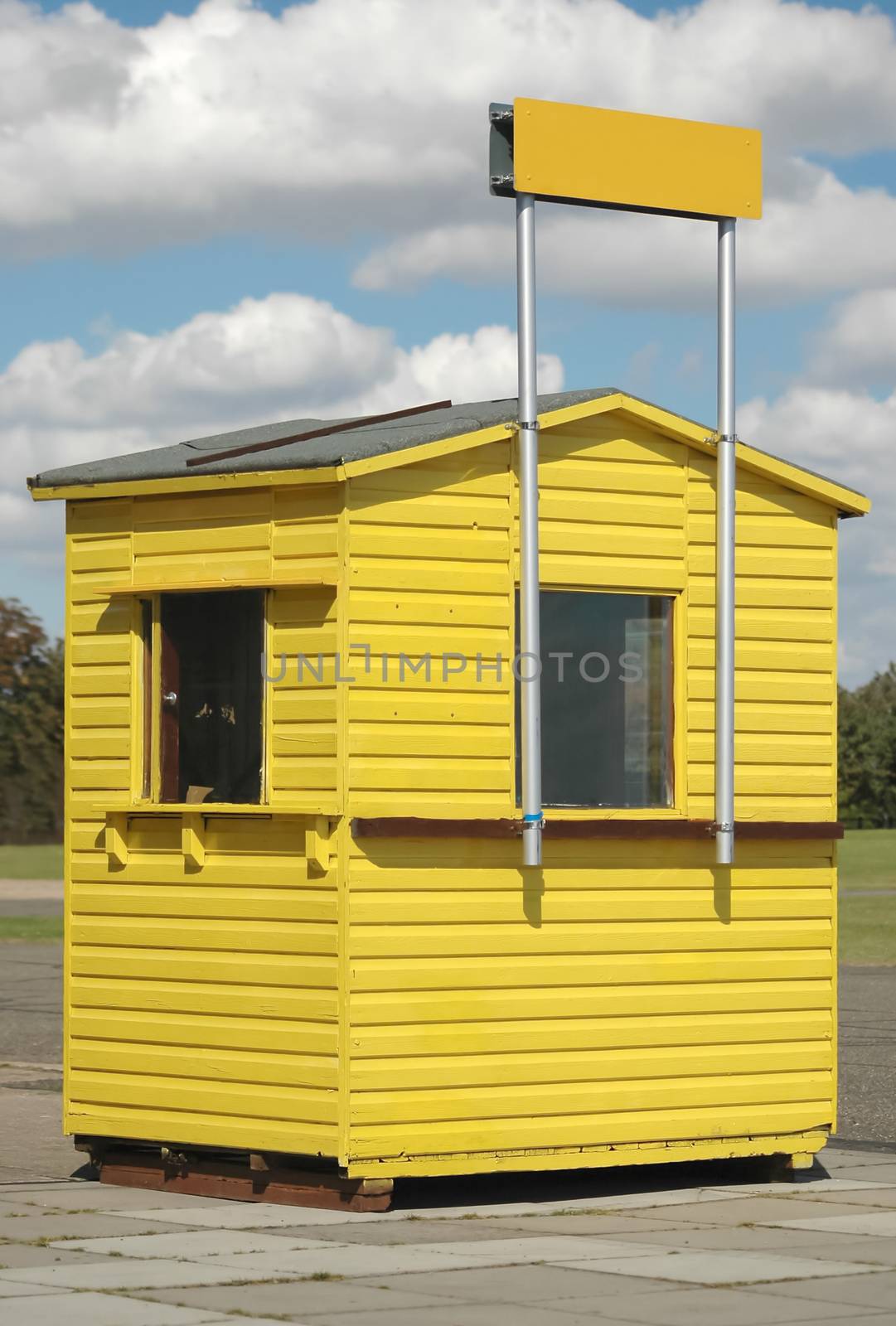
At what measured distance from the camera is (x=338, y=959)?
30.6 feet

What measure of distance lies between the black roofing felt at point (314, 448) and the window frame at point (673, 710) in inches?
35.0

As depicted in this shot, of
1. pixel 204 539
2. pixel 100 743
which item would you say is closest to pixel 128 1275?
pixel 100 743

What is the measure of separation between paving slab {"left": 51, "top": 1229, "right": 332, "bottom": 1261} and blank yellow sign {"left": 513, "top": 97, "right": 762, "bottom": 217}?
5.09 m

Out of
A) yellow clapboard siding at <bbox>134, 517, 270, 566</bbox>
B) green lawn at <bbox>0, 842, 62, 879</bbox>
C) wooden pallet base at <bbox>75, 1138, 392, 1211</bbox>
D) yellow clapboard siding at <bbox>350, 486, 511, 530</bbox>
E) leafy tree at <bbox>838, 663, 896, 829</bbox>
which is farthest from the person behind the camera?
leafy tree at <bbox>838, 663, 896, 829</bbox>

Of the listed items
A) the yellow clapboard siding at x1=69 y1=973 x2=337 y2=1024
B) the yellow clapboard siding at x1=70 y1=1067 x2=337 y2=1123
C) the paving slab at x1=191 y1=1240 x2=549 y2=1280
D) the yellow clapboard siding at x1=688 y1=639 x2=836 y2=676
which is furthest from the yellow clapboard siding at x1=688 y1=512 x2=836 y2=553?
the paving slab at x1=191 y1=1240 x2=549 y2=1280

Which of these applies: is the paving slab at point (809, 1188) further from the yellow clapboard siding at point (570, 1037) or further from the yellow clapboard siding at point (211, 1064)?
the yellow clapboard siding at point (211, 1064)

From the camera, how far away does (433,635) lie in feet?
32.0

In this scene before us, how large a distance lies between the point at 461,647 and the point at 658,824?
135 centimetres

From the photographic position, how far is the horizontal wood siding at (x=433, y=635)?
957 cm

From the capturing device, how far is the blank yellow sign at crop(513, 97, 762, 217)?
1004cm

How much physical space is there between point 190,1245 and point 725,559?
4.27m

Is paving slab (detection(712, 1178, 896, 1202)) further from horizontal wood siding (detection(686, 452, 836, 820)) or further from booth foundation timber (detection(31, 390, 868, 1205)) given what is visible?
horizontal wood siding (detection(686, 452, 836, 820))

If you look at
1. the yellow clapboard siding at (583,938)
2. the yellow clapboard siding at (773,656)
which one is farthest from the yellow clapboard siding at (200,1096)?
the yellow clapboard siding at (773,656)

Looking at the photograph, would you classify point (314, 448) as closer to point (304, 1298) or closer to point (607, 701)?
point (607, 701)
